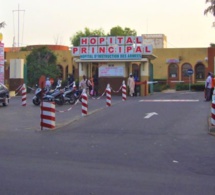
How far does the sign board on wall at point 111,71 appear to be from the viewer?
1508 inches

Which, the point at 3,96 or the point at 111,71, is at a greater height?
the point at 111,71

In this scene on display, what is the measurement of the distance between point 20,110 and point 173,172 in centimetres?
1696

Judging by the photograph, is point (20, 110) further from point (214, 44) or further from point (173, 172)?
point (214, 44)

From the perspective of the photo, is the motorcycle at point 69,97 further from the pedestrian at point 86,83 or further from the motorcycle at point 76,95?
the pedestrian at point 86,83

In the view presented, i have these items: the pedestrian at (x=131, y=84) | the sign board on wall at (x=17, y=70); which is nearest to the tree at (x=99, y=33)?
the sign board on wall at (x=17, y=70)

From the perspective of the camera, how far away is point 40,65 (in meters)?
54.0

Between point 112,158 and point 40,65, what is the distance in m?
43.6

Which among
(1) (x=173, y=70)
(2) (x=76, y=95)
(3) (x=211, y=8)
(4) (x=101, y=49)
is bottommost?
(2) (x=76, y=95)

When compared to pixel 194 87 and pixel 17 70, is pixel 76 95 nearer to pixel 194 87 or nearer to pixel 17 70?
pixel 17 70

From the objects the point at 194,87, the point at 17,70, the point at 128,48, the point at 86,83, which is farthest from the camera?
the point at 194,87

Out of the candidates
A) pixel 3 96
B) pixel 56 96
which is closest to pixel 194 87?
pixel 56 96

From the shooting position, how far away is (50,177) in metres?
8.88

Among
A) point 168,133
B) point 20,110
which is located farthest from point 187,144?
point 20,110

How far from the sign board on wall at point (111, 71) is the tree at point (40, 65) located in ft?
50.7
